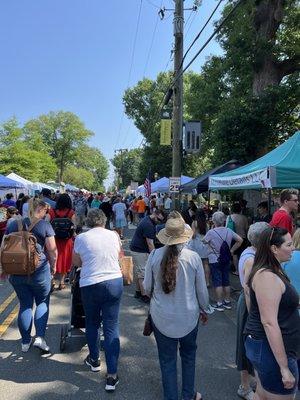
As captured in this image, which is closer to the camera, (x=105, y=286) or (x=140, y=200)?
(x=105, y=286)

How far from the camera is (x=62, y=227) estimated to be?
8117 mm

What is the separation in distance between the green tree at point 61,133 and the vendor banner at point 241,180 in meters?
86.6

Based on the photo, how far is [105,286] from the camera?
14.1 feet

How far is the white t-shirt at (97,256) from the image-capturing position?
14.1 ft

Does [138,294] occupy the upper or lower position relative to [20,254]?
lower

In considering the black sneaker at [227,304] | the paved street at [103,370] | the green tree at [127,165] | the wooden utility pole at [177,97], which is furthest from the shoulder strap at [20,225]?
the green tree at [127,165]

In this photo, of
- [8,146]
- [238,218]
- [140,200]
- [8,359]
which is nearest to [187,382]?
[8,359]

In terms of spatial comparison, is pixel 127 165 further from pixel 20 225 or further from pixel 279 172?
pixel 20 225

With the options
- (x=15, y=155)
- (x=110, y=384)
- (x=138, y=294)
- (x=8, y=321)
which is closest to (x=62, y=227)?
(x=138, y=294)

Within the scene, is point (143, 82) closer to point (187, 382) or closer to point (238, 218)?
point (238, 218)

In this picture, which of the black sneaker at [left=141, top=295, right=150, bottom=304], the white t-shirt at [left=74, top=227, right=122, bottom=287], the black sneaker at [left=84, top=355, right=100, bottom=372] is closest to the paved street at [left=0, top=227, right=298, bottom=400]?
the black sneaker at [left=84, top=355, right=100, bottom=372]

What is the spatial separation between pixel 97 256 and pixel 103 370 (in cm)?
132

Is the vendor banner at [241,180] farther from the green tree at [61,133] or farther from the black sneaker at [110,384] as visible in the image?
the green tree at [61,133]

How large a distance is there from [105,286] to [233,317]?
3.37 meters
